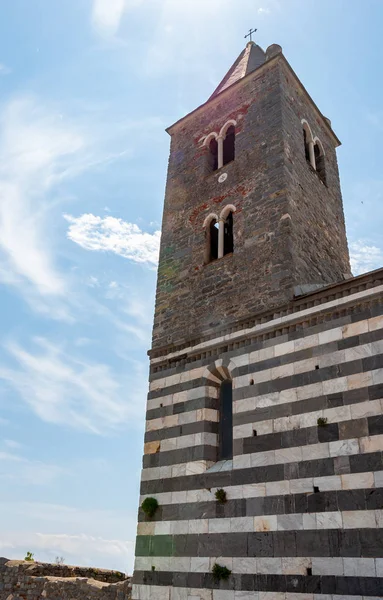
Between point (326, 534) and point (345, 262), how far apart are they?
30.0 ft

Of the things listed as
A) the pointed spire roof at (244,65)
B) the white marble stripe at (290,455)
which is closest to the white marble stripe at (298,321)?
the white marble stripe at (290,455)

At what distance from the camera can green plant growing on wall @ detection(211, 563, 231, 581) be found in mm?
9852

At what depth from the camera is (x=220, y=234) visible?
14.8m

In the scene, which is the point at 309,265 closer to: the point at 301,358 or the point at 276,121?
the point at 301,358

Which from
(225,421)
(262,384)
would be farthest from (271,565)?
(262,384)

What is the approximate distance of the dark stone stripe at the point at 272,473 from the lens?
913 cm

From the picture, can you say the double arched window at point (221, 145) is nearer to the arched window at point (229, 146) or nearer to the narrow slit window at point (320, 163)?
the arched window at point (229, 146)

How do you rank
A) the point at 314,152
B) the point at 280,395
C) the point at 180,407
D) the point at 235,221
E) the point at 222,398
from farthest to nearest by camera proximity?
the point at 314,152 < the point at 235,221 < the point at 180,407 < the point at 222,398 < the point at 280,395

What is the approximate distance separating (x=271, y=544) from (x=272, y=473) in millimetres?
1247

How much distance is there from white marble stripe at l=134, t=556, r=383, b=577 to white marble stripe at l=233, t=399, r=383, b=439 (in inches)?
Answer: 91.0

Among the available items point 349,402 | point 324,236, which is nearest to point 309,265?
point 324,236

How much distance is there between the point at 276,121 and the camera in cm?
1522

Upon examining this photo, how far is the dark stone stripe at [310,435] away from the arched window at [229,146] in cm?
936

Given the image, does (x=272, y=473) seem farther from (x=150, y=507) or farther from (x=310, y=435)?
(x=150, y=507)
